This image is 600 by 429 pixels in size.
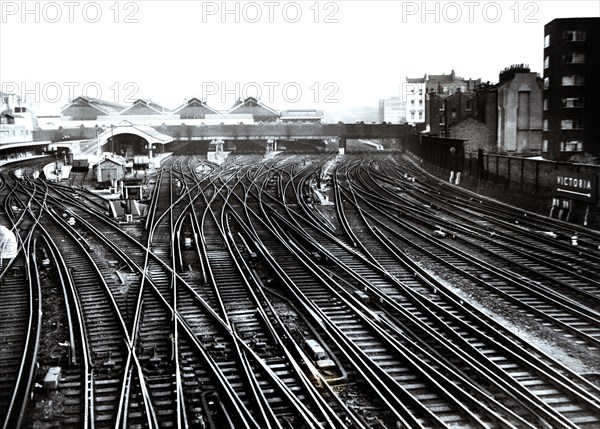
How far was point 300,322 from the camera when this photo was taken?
10977mm

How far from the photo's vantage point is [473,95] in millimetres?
54562

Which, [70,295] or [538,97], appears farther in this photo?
[538,97]

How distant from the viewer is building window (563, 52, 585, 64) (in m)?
35.2

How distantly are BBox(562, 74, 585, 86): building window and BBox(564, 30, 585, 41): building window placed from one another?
199 centimetres

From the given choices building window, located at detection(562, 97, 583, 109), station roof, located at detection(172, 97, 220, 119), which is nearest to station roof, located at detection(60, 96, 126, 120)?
station roof, located at detection(172, 97, 220, 119)

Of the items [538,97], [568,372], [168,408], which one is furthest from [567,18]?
[168,408]

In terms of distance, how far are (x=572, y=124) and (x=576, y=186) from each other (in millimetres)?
16968

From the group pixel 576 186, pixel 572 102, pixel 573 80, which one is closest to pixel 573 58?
pixel 573 80

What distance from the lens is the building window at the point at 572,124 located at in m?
35.2

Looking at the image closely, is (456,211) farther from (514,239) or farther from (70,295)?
(70,295)

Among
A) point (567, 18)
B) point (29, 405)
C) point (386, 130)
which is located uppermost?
point (567, 18)

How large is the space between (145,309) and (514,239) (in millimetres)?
10961

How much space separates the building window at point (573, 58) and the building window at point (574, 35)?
764 millimetres

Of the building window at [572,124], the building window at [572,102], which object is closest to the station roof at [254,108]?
the building window at [572,102]
